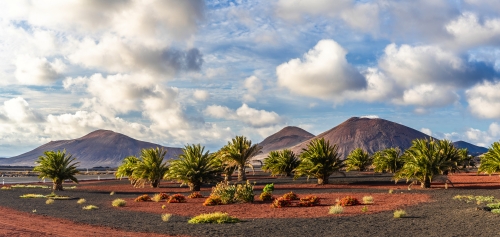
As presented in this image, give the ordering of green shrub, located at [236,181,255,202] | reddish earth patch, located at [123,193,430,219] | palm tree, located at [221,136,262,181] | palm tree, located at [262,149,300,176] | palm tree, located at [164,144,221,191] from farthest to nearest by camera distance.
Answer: palm tree, located at [262,149,300,176] < palm tree, located at [221,136,262,181] < palm tree, located at [164,144,221,191] < green shrub, located at [236,181,255,202] < reddish earth patch, located at [123,193,430,219]

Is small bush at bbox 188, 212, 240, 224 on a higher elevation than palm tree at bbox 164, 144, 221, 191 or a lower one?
lower

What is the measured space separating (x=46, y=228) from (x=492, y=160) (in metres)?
33.0

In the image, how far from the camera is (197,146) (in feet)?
111

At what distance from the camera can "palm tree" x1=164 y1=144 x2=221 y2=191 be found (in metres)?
32.2

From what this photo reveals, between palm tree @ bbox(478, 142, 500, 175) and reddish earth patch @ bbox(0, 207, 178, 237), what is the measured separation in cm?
2999

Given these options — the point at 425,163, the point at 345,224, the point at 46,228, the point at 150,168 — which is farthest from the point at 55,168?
the point at 425,163

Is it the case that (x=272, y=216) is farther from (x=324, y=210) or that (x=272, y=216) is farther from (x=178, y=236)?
(x=178, y=236)

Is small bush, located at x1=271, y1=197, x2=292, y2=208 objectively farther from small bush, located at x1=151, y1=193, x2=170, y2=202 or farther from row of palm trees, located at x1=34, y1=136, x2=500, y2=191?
row of palm trees, located at x1=34, y1=136, x2=500, y2=191

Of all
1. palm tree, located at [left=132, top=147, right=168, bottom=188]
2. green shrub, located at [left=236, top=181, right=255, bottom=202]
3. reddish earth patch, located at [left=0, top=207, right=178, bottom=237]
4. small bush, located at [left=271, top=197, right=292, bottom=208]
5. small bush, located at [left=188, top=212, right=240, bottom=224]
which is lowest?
reddish earth patch, located at [left=0, top=207, right=178, bottom=237]

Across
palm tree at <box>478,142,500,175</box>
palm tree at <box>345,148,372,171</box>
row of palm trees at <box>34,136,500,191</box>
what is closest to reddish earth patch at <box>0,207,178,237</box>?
row of palm trees at <box>34,136,500,191</box>

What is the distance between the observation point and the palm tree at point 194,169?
32.2 meters

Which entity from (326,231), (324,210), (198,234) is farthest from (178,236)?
(324,210)

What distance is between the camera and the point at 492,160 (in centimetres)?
3447

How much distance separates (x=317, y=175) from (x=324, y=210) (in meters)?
14.8
